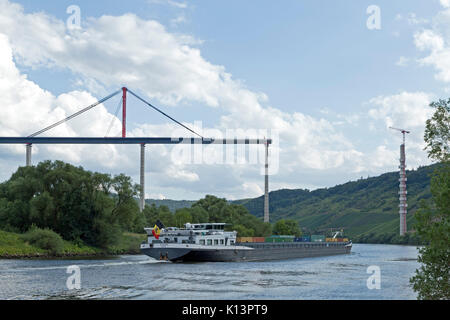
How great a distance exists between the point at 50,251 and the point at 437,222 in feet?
230

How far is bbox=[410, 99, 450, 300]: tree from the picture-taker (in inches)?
674

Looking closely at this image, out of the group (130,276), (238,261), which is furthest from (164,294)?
(238,261)

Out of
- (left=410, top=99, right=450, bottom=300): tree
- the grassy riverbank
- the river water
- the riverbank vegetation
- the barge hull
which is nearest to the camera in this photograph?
(left=410, top=99, right=450, bottom=300): tree

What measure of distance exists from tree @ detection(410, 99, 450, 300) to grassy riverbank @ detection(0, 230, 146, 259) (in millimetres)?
64677

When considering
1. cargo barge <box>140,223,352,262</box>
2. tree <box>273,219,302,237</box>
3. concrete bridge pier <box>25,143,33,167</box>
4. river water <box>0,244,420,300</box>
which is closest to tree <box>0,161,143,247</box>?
cargo barge <box>140,223,352,262</box>

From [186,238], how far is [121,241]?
2266 centimetres

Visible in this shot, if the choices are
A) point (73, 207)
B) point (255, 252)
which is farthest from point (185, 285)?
point (73, 207)

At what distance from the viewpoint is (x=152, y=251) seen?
224 feet

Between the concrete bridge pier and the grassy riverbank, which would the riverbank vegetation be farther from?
Result: the concrete bridge pier
